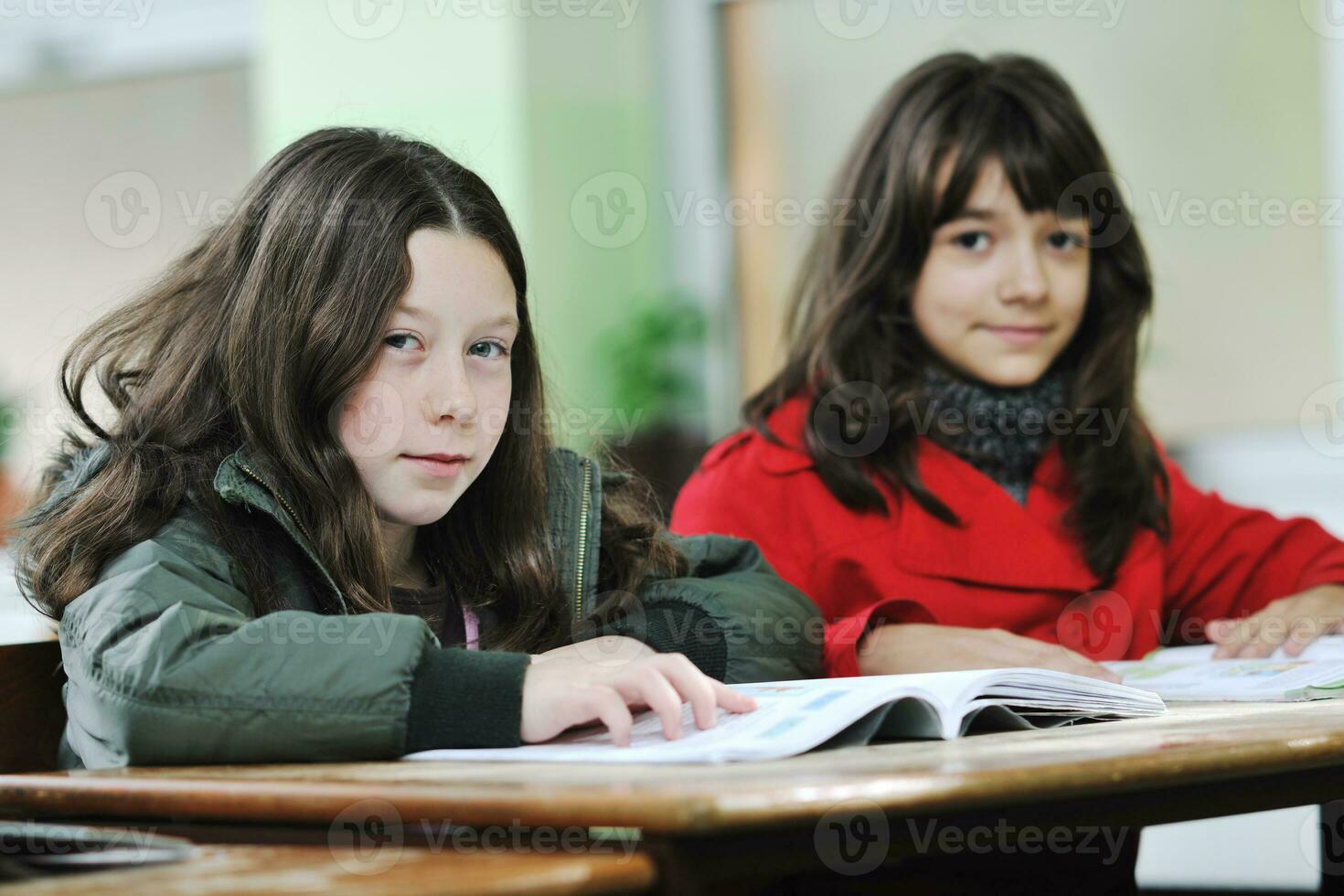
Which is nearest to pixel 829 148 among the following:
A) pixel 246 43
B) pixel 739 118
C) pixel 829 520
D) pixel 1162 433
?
pixel 739 118

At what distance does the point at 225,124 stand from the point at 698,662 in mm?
3745

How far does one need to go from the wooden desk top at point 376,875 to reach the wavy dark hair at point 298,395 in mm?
442

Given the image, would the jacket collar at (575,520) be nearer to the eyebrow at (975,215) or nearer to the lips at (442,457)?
the lips at (442,457)

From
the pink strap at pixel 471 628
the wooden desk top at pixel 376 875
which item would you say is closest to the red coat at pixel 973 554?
the pink strap at pixel 471 628

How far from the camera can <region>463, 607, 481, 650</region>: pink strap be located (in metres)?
1.21

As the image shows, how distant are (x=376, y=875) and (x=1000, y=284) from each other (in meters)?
1.20

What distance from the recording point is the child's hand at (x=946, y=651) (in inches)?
46.3

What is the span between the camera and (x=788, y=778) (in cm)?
62

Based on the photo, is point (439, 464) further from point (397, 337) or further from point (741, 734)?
point (741, 734)

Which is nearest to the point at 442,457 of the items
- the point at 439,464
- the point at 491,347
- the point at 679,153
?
the point at 439,464

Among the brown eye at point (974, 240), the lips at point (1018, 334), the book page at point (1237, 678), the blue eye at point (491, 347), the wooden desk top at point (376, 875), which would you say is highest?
the brown eye at point (974, 240)

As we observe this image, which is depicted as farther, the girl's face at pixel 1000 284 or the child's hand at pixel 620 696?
the girl's face at pixel 1000 284

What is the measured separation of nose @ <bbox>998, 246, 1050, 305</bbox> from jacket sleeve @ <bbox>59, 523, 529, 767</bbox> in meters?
0.89

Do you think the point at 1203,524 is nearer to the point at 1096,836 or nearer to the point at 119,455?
the point at 1096,836
